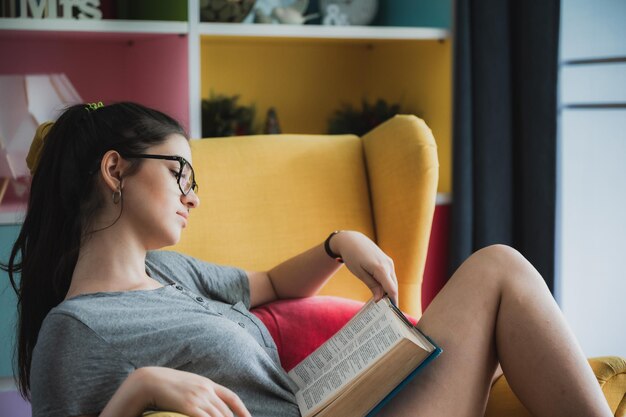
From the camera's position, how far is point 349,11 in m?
2.68

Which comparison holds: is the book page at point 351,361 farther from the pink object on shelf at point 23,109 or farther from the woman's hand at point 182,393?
the pink object on shelf at point 23,109

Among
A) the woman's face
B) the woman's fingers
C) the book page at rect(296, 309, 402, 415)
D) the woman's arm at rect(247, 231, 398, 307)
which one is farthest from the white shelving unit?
the book page at rect(296, 309, 402, 415)

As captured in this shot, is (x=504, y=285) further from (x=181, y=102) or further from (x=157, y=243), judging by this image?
(x=181, y=102)

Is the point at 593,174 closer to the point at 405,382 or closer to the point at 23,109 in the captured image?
the point at 405,382

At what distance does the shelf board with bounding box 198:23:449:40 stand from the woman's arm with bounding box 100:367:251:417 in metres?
1.39

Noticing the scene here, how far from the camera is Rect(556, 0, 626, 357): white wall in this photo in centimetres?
240

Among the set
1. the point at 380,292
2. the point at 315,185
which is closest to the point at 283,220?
the point at 315,185

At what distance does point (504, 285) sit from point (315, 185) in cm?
66

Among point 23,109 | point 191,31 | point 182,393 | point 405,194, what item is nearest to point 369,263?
point 405,194

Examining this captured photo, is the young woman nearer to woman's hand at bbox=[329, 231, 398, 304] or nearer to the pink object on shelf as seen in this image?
woman's hand at bbox=[329, 231, 398, 304]

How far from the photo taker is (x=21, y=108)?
2.34 metres

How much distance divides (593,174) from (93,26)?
4.50 ft

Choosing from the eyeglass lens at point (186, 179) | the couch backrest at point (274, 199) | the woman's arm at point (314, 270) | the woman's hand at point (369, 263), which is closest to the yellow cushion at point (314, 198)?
the couch backrest at point (274, 199)

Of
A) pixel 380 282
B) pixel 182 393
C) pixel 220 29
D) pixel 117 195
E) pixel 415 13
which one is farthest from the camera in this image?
pixel 415 13
